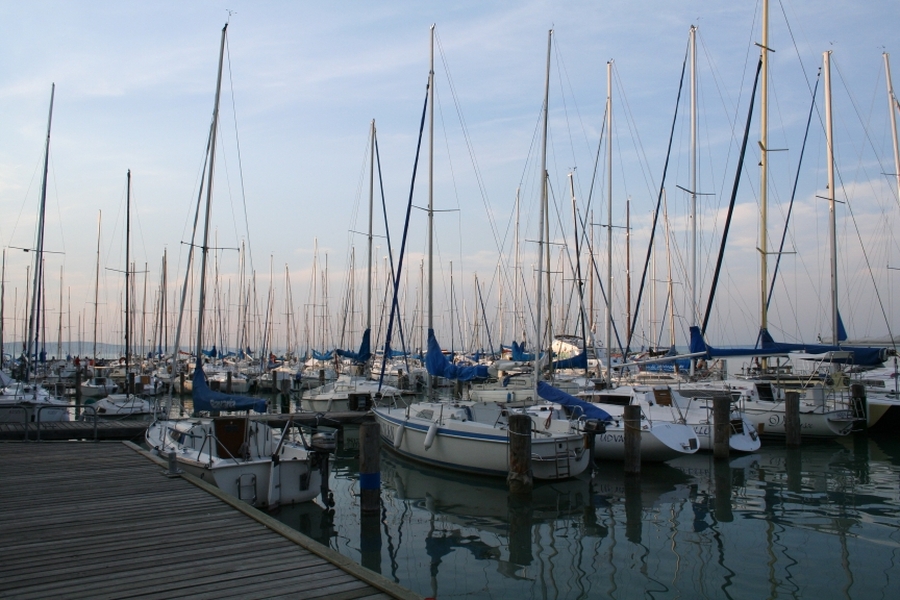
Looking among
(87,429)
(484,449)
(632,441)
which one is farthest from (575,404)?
(87,429)

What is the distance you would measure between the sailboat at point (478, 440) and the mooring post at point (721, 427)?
529cm

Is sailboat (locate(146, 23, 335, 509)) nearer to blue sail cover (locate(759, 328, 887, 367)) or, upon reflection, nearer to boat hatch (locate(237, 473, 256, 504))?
boat hatch (locate(237, 473, 256, 504))

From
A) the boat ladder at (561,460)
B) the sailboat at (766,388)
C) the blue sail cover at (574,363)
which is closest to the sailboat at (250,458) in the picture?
the boat ladder at (561,460)

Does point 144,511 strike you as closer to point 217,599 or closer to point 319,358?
point 217,599

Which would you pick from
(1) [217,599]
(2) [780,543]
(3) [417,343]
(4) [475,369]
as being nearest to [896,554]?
(2) [780,543]

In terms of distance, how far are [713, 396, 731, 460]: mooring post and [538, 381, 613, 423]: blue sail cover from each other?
3.83 metres

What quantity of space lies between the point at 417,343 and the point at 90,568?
180 ft

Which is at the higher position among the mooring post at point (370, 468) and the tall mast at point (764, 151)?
the tall mast at point (764, 151)

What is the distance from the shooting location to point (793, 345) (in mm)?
24703

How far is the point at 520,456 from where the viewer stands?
16.5 m

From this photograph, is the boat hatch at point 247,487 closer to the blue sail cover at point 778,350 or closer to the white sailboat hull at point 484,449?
the white sailboat hull at point 484,449

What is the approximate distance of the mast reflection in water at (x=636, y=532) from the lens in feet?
35.2

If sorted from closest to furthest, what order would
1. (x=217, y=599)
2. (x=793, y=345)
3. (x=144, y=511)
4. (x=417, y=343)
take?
1. (x=217, y=599)
2. (x=144, y=511)
3. (x=793, y=345)
4. (x=417, y=343)

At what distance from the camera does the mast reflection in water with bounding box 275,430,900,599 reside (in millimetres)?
10719
